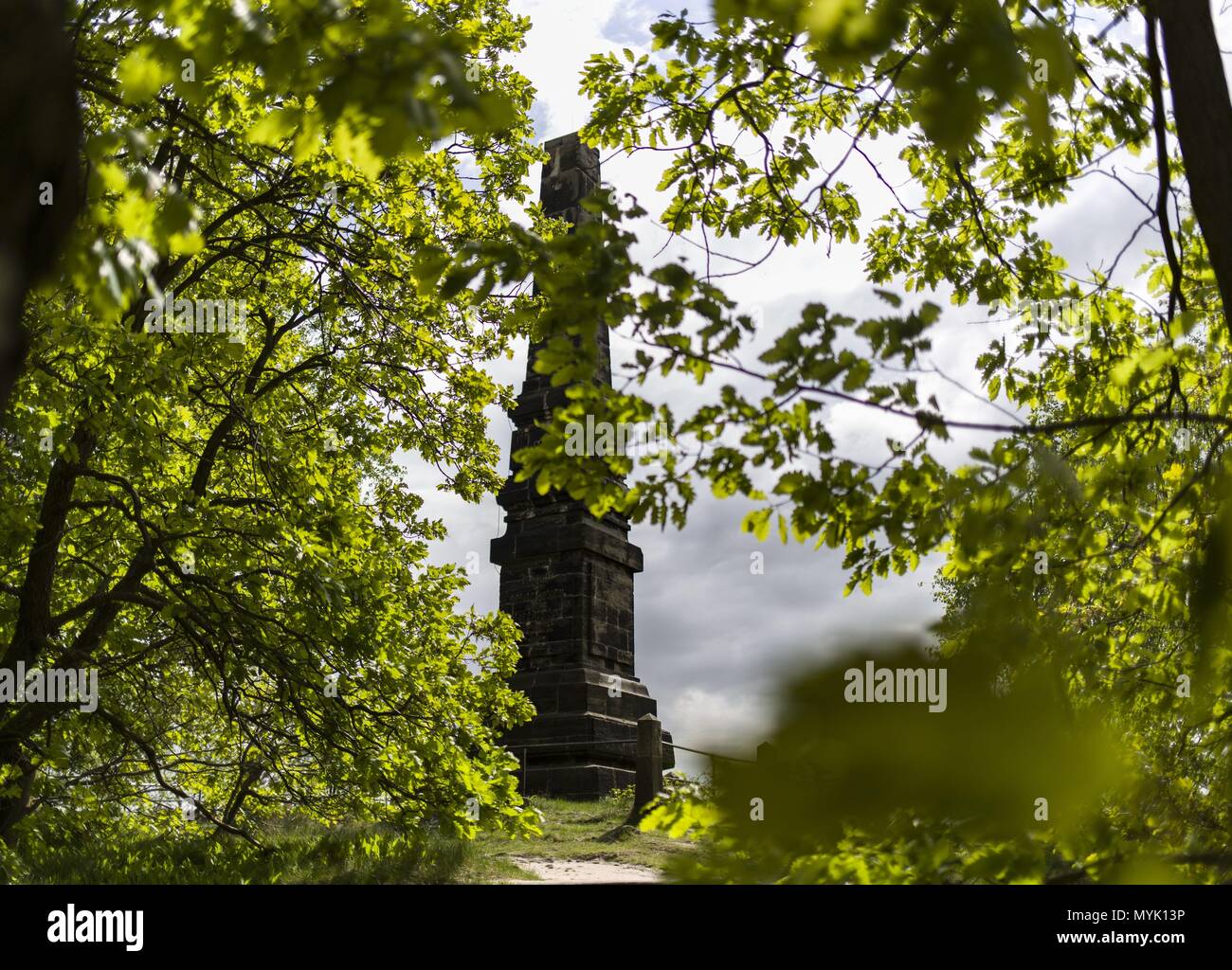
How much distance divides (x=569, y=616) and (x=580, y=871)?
672 centimetres

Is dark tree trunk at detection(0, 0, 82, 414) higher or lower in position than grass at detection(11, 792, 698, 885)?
higher

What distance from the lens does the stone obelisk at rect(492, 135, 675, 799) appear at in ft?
51.4

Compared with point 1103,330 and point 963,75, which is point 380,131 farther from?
point 1103,330

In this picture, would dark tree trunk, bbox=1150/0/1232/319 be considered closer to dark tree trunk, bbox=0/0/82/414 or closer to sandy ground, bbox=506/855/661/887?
dark tree trunk, bbox=0/0/82/414

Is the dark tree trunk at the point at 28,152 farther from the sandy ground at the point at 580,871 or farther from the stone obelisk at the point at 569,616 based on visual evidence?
the stone obelisk at the point at 569,616

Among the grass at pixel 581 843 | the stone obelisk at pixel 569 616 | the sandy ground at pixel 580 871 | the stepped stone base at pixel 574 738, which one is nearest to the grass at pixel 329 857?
the grass at pixel 581 843

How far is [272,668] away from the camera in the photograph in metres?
7.96

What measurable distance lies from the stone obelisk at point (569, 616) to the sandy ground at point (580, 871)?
14.7 ft

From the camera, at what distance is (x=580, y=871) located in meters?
10.2

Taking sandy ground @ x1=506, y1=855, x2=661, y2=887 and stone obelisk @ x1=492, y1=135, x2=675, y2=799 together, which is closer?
sandy ground @ x1=506, y1=855, x2=661, y2=887

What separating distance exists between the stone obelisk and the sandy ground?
448 centimetres

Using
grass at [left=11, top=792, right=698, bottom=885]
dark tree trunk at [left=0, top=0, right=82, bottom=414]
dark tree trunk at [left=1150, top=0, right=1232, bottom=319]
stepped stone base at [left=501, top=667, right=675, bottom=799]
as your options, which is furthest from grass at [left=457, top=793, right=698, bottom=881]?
dark tree trunk at [left=0, top=0, right=82, bottom=414]

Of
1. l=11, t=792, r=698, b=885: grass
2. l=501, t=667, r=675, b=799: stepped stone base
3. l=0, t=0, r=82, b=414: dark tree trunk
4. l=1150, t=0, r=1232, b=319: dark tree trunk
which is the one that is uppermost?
l=1150, t=0, r=1232, b=319: dark tree trunk

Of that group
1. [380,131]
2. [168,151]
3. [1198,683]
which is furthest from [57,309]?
[1198,683]
